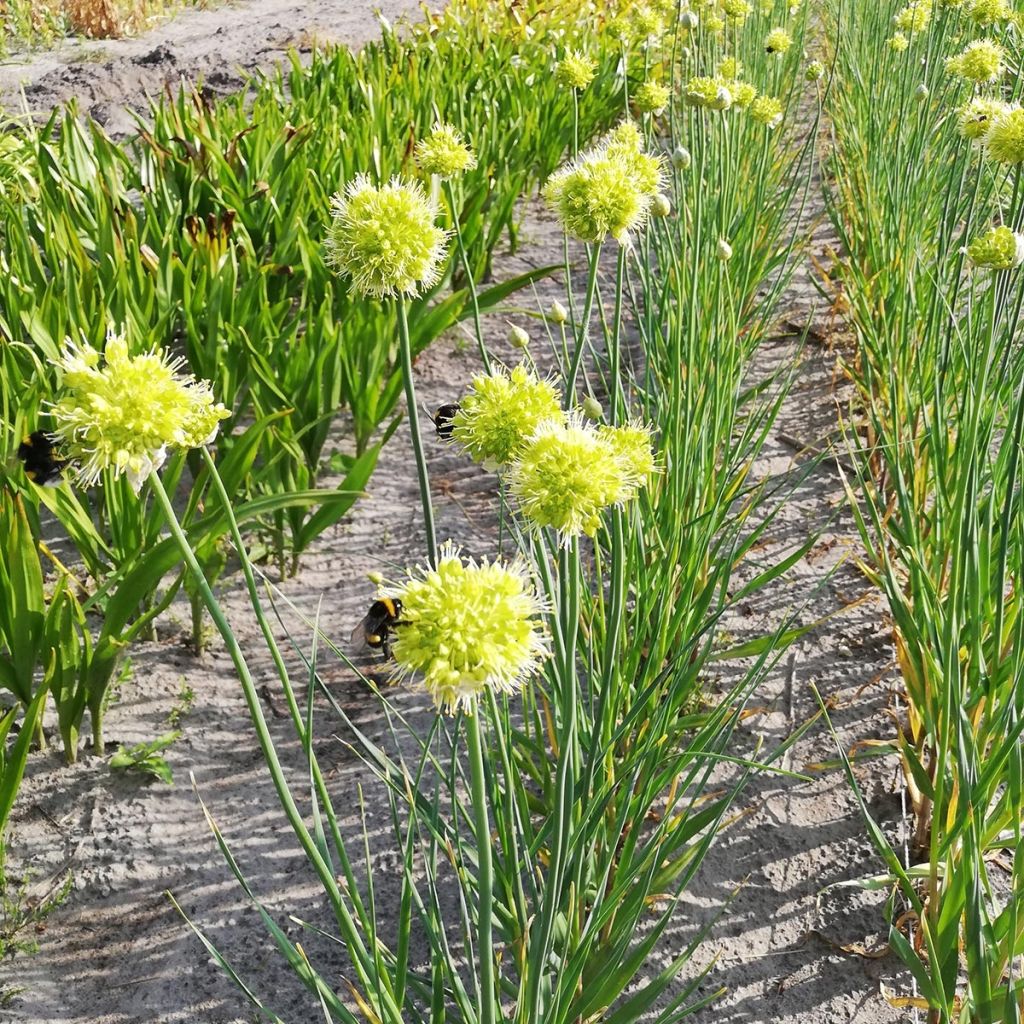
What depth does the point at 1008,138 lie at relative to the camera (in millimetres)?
1488

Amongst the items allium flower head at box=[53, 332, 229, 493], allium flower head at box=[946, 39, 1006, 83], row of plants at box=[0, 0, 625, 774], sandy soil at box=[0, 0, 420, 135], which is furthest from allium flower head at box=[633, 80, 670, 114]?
sandy soil at box=[0, 0, 420, 135]

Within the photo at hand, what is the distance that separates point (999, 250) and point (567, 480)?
3.11ft

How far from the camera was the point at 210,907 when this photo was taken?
1.41 metres

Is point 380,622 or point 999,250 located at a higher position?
point 999,250

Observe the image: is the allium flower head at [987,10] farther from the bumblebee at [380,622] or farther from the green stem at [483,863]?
the green stem at [483,863]

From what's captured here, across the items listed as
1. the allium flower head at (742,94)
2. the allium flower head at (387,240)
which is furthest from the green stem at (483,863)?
the allium flower head at (742,94)

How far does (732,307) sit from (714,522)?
0.55 m

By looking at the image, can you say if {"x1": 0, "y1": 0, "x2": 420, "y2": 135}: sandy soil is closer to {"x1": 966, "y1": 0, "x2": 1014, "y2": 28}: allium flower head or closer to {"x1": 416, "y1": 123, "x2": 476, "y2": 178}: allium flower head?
{"x1": 966, "y1": 0, "x2": 1014, "y2": 28}: allium flower head

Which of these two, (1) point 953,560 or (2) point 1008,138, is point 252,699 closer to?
(1) point 953,560

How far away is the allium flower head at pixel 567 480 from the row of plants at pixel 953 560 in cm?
51

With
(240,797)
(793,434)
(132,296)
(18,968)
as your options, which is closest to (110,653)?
(240,797)

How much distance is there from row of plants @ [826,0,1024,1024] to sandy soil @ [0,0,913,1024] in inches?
3.9

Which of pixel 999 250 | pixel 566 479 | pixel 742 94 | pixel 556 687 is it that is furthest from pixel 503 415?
pixel 742 94

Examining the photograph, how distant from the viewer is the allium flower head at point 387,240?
93 cm
